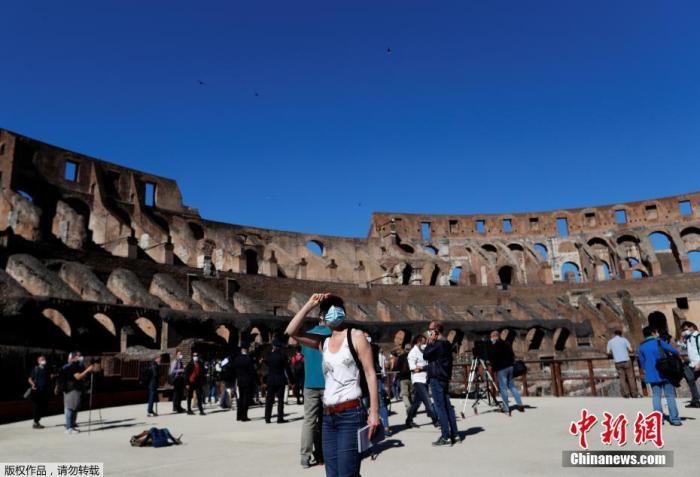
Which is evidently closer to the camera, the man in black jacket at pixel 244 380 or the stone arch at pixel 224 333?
the man in black jacket at pixel 244 380

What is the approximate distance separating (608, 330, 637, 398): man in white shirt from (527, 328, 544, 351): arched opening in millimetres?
22193

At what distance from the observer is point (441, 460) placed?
19.2ft

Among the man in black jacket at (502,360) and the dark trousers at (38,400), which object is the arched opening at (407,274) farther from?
the dark trousers at (38,400)

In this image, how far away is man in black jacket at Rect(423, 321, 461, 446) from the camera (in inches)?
269

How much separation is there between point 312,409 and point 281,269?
38.1 metres

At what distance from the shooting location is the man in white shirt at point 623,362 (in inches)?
454

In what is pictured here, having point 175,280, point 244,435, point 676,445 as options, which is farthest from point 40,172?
point 676,445

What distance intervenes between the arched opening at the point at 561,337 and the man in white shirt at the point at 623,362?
23.1 meters

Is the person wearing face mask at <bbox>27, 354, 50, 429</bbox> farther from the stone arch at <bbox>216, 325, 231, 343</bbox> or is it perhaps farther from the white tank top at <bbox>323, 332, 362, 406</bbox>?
the stone arch at <bbox>216, 325, 231, 343</bbox>

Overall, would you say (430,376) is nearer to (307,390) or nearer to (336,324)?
(307,390)

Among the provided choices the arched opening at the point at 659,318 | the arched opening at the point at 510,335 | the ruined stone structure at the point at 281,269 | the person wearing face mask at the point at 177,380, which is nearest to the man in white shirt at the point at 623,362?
the person wearing face mask at the point at 177,380

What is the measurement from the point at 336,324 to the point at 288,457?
3155 mm

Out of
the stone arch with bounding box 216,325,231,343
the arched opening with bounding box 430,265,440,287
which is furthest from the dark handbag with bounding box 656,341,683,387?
the arched opening with bounding box 430,265,440,287

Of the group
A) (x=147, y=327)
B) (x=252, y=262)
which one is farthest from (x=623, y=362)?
(x=252, y=262)
